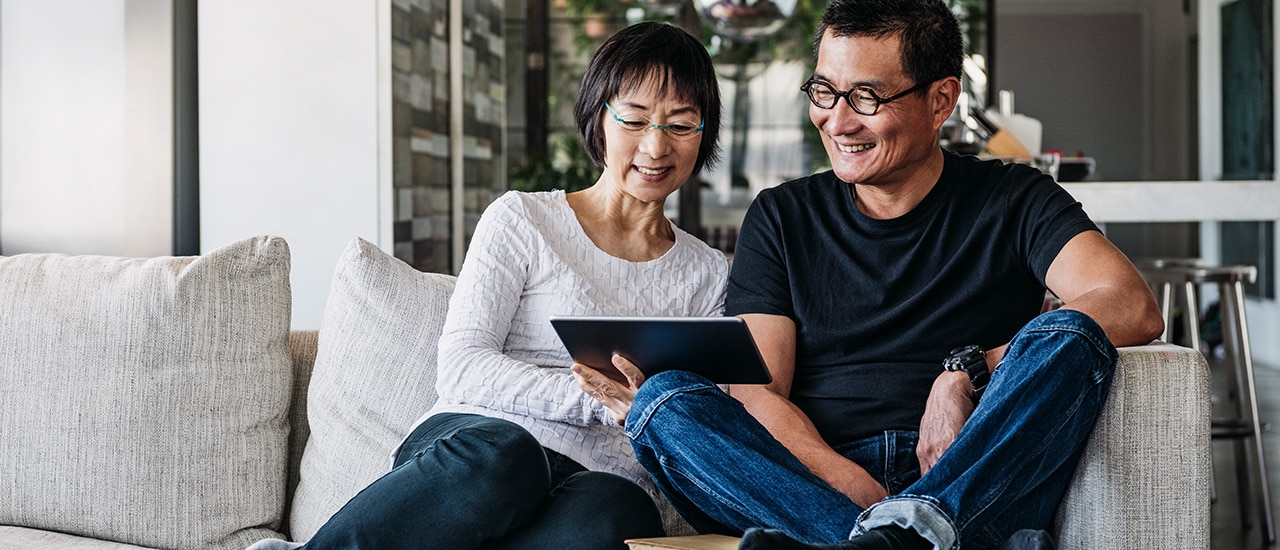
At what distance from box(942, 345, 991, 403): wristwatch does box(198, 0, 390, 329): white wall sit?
68.6 inches

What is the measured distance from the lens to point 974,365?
160 cm

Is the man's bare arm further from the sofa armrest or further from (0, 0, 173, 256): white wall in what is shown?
(0, 0, 173, 256): white wall

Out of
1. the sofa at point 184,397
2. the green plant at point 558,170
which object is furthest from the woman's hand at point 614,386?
the green plant at point 558,170

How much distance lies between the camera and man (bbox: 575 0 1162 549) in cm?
146

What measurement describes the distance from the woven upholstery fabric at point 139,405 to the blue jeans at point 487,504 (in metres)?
0.41

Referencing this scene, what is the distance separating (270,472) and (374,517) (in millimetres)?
522

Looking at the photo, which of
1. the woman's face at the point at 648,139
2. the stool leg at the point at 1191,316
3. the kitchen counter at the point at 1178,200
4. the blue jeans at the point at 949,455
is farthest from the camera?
the stool leg at the point at 1191,316

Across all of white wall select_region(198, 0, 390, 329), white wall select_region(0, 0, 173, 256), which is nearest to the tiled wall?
white wall select_region(198, 0, 390, 329)

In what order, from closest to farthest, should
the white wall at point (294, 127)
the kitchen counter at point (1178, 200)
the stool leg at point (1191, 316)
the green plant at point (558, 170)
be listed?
1. the white wall at point (294, 127)
2. the kitchen counter at point (1178, 200)
3. the stool leg at point (1191, 316)
4. the green plant at point (558, 170)

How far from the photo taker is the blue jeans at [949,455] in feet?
4.50

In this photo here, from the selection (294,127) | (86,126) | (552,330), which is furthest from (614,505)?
(86,126)

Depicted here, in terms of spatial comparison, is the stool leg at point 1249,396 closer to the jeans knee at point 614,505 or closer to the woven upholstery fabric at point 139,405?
the jeans knee at point 614,505

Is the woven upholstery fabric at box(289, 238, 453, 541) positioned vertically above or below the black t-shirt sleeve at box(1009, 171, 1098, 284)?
below

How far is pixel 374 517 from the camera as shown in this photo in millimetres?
1417
